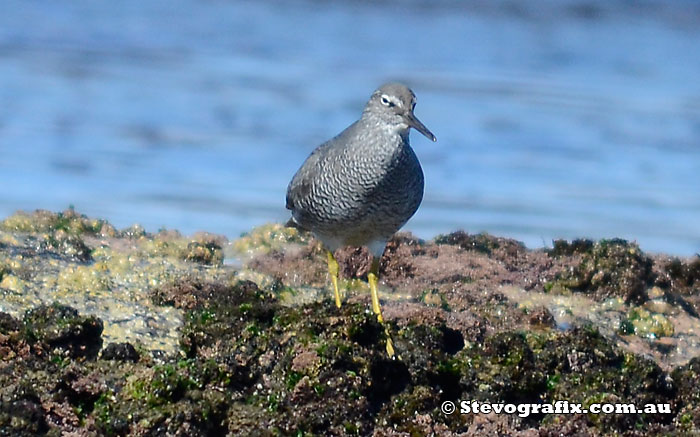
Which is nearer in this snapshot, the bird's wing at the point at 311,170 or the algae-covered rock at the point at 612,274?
the bird's wing at the point at 311,170

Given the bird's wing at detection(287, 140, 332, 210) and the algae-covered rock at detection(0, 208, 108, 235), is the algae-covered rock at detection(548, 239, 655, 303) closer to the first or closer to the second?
the bird's wing at detection(287, 140, 332, 210)

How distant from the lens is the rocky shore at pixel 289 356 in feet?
17.4

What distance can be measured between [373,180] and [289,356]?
2218 millimetres

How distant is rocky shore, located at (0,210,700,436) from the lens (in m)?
5.30

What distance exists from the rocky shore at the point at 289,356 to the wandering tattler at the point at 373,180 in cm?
60

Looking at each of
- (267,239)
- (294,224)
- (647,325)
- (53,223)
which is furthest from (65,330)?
(647,325)

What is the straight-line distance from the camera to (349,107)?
15.7m

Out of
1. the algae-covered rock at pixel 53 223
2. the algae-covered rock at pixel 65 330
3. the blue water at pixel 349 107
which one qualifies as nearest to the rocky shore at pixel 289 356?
the algae-covered rock at pixel 65 330

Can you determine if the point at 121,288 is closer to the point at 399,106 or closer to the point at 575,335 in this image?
the point at 399,106

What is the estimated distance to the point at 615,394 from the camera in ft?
19.0

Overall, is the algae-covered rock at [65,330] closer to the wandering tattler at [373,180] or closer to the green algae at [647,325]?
the wandering tattler at [373,180]

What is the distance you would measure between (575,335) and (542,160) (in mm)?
7912

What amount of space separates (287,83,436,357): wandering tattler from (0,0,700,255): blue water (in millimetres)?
3151

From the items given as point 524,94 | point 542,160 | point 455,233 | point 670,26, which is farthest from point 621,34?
point 455,233
